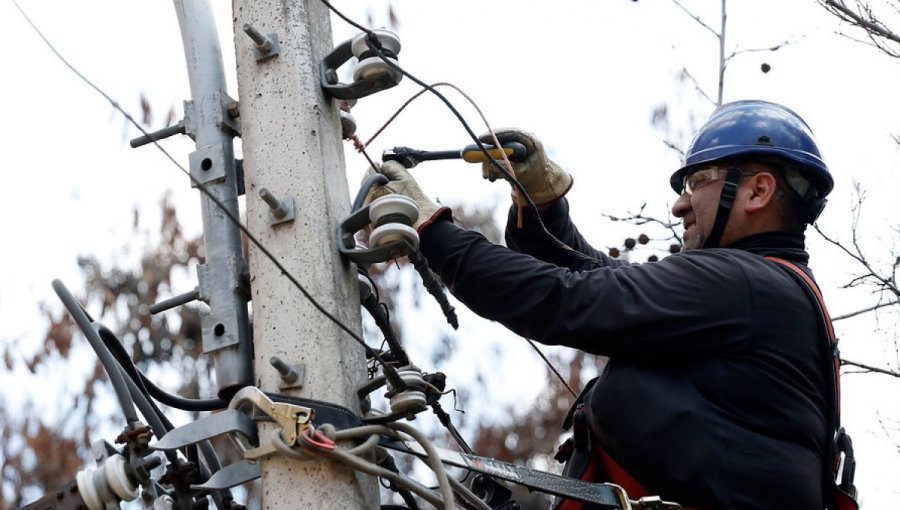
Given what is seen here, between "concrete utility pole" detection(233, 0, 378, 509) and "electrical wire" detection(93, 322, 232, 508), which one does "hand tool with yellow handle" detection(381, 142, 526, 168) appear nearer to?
"concrete utility pole" detection(233, 0, 378, 509)

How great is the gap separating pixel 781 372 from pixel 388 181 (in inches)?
53.1

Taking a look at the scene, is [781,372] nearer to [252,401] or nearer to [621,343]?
[621,343]

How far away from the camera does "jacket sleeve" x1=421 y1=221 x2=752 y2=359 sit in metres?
3.67

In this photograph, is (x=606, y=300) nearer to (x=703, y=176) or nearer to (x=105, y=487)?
(x=703, y=176)

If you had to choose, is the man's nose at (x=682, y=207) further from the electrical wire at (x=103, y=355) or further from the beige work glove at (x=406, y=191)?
the electrical wire at (x=103, y=355)

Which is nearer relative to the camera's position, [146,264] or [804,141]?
[804,141]

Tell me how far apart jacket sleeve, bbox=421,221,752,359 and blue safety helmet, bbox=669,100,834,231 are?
713mm

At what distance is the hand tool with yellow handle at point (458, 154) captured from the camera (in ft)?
13.2

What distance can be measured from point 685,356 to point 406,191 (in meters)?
1.01

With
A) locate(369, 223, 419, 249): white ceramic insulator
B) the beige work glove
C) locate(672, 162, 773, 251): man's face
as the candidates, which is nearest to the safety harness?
locate(672, 162, 773, 251): man's face

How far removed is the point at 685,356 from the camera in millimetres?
3744

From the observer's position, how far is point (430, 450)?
324 centimetres

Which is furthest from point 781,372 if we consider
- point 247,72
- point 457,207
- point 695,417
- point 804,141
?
point 457,207

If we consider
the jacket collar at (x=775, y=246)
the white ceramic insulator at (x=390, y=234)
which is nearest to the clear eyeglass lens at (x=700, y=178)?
the jacket collar at (x=775, y=246)
